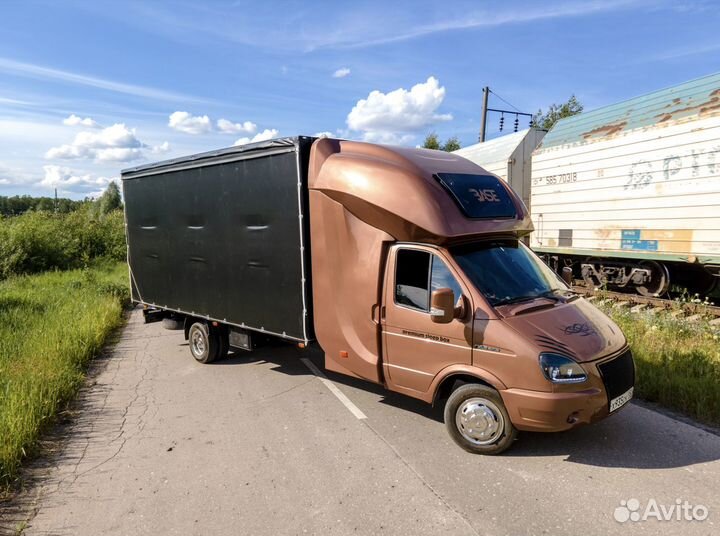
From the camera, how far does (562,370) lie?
153 inches

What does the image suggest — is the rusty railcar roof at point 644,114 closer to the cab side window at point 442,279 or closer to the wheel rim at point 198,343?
the cab side window at point 442,279

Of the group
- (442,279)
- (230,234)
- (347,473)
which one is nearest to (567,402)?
(442,279)

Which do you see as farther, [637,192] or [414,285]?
[637,192]

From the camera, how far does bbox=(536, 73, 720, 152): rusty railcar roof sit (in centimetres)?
897

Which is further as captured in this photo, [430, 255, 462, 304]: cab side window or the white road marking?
the white road marking

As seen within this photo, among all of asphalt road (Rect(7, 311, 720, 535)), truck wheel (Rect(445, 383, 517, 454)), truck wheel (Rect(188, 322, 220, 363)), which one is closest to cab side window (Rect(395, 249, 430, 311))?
truck wheel (Rect(445, 383, 517, 454))

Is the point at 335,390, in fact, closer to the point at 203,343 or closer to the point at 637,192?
the point at 203,343

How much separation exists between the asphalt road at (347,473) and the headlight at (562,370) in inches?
32.0

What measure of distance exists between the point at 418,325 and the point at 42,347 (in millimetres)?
6362

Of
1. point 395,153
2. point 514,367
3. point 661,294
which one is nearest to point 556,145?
point 661,294

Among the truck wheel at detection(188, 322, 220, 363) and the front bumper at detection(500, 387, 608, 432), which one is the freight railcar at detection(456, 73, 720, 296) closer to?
the front bumper at detection(500, 387, 608, 432)

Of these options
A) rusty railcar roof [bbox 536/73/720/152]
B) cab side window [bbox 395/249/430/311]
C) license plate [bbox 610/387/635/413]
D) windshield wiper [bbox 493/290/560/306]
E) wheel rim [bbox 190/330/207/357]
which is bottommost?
wheel rim [bbox 190/330/207/357]

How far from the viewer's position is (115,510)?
12.1 ft

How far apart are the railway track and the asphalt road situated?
493 cm
